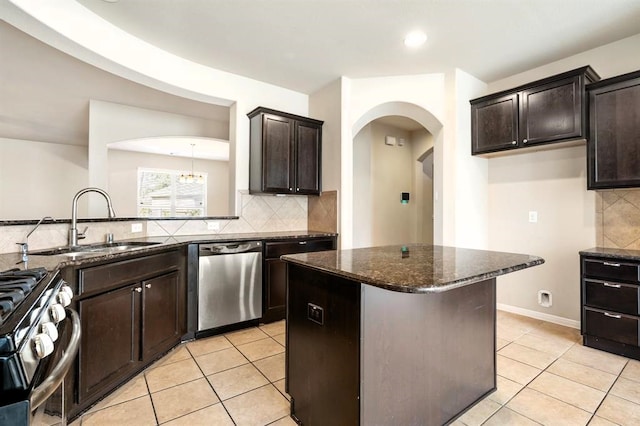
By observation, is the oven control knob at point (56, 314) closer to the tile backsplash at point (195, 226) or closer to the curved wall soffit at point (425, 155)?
the tile backsplash at point (195, 226)

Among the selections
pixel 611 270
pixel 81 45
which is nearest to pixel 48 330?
pixel 81 45

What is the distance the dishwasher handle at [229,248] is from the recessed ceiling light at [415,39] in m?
2.37

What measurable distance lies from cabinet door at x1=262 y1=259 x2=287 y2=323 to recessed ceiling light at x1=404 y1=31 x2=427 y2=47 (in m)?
2.43

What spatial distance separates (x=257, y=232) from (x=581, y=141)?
3426 millimetres

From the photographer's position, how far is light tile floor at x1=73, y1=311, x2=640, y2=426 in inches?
69.5

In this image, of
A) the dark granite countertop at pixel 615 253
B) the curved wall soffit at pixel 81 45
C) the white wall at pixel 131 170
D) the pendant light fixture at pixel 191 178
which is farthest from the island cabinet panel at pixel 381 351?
the white wall at pixel 131 170

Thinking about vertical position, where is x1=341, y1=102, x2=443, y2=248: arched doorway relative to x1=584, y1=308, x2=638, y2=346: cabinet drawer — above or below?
above

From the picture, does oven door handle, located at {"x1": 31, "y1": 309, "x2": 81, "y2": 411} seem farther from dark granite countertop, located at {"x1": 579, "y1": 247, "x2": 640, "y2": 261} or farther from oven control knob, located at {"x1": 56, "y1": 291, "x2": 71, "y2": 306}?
dark granite countertop, located at {"x1": 579, "y1": 247, "x2": 640, "y2": 261}

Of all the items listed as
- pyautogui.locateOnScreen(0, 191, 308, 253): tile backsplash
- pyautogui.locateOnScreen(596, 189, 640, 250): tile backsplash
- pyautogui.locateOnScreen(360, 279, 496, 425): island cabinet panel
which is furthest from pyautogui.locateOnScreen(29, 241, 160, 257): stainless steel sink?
pyautogui.locateOnScreen(596, 189, 640, 250): tile backsplash

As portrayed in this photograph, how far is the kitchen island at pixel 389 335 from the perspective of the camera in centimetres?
133

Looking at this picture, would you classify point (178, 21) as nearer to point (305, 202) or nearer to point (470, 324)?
point (305, 202)

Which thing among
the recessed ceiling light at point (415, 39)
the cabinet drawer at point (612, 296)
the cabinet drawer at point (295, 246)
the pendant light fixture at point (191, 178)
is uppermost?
the recessed ceiling light at point (415, 39)

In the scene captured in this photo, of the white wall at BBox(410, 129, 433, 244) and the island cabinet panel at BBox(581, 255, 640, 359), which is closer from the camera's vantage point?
the island cabinet panel at BBox(581, 255, 640, 359)

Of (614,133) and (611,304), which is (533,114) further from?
(611,304)
